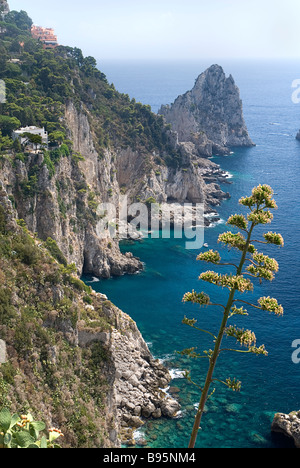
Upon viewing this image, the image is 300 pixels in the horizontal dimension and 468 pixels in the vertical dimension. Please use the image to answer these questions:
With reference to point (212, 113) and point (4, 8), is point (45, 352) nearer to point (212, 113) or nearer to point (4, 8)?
point (4, 8)

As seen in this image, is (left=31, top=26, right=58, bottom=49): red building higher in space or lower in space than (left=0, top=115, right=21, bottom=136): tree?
higher

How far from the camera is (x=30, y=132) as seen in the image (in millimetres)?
76688

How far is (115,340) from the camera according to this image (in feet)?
191

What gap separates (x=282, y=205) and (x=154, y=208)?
35291 mm

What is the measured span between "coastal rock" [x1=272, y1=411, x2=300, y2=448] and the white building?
52.0 meters

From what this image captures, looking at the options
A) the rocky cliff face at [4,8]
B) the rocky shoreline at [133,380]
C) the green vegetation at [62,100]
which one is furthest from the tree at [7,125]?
the rocky cliff face at [4,8]

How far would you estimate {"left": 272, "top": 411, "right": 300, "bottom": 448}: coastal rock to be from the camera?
1962 inches

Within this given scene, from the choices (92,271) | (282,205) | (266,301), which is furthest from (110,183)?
(266,301)

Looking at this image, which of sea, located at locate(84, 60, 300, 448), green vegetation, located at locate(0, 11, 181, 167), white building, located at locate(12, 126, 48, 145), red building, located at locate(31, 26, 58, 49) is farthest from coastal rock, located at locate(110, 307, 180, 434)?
red building, located at locate(31, 26, 58, 49)

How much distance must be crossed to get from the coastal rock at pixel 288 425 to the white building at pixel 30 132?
51982 millimetres

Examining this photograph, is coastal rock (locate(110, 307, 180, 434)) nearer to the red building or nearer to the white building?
the white building

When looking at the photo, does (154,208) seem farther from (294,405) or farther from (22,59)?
(294,405)

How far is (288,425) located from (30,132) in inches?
2194

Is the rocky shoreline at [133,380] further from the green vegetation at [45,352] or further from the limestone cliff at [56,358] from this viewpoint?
the green vegetation at [45,352]
